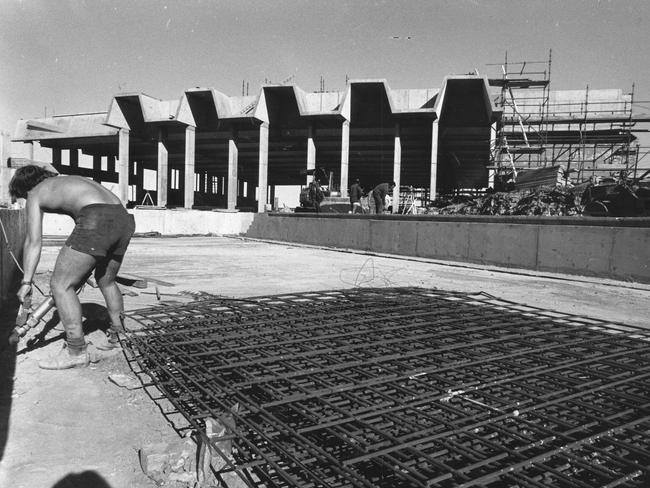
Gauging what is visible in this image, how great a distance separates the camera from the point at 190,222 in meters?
24.4

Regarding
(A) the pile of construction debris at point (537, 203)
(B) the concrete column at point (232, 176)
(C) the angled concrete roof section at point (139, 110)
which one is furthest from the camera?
(C) the angled concrete roof section at point (139, 110)

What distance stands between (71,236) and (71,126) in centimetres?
3634

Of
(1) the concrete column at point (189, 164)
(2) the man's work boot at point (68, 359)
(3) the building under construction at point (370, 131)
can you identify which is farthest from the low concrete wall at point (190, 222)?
(2) the man's work boot at point (68, 359)

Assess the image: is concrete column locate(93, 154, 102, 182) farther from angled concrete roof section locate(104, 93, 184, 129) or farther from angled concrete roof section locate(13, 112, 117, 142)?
angled concrete roof section locate(104, 93, 184, 129)

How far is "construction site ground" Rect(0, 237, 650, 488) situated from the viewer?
2.20 meters

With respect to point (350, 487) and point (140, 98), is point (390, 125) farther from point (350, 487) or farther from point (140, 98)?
point (350, 487)

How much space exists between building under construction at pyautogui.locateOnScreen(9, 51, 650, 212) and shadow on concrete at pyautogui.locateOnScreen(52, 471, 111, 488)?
21810 mm

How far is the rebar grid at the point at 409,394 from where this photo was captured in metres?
1.97

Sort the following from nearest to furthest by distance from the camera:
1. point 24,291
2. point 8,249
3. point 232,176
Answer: point 24,291 < point 8,249 < point 232,176

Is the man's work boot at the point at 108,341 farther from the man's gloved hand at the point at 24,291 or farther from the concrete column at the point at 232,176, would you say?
the concrete column at the point at 232,176

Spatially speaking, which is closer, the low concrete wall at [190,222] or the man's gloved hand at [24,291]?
the man's gloved hand at [24,291]

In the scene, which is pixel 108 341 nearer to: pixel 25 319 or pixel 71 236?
pixel 25 319

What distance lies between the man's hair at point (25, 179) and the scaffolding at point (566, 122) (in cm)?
3143

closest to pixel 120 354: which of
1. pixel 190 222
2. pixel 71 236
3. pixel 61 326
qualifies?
pixel 71 236
